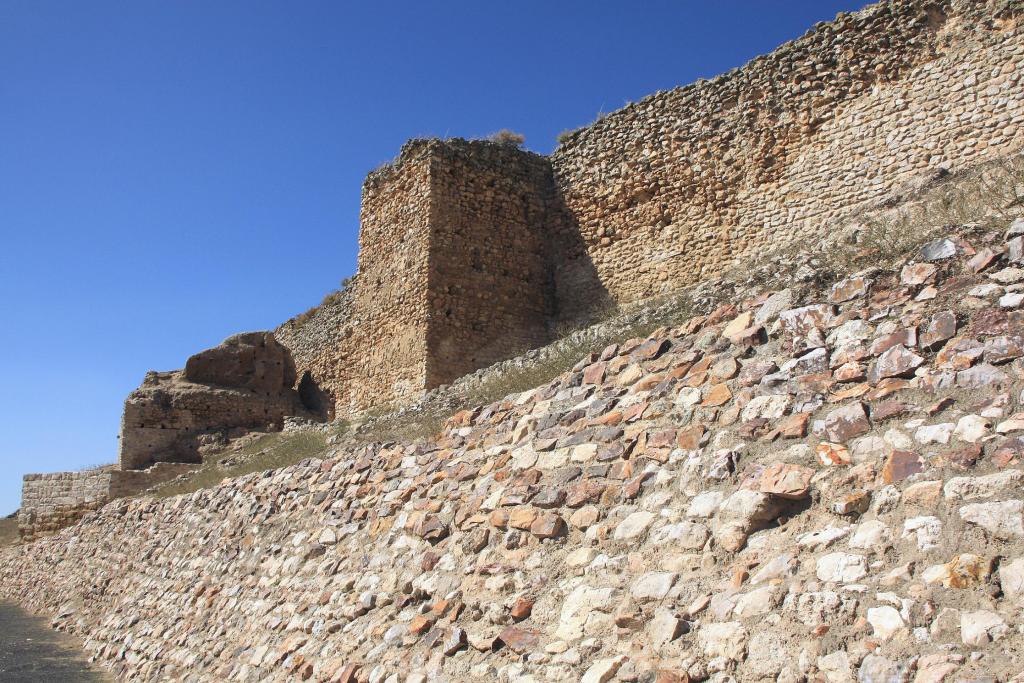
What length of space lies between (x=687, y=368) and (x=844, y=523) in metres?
1.76

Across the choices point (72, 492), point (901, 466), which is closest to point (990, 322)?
point (901, 466)

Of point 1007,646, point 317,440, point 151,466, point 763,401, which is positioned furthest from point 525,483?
point 151,466

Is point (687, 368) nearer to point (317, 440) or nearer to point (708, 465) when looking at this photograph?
point (708, 465)

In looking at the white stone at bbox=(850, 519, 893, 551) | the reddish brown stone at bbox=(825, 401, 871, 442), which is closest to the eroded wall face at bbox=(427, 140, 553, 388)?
the reddish brown stone at bbox=(825, 401, 871, 442)

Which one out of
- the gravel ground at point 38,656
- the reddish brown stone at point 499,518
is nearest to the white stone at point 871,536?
the reddish brown stone at point 499,518

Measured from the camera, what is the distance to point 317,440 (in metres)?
10.9

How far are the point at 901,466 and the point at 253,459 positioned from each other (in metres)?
10.4

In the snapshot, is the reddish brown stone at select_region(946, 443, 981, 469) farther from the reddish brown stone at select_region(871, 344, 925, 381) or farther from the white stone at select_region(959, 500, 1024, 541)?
the reddish brown stone at select_region(871, 344, 925, 381)

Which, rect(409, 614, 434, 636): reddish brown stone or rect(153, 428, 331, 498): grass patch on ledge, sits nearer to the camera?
rect(409, 614, 434, 636): reddish brown stone

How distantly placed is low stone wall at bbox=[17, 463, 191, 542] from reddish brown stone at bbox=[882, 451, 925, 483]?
14706 mm

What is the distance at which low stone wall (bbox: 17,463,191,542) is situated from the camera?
50.0 ft

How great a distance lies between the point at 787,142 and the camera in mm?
12078

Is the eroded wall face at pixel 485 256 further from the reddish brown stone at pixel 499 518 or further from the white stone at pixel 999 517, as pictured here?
the white stone at pixel 999 517

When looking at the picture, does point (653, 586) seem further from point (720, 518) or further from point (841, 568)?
point (841, 568)
